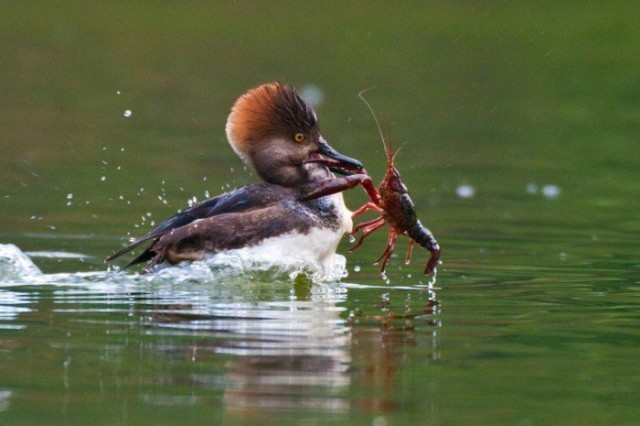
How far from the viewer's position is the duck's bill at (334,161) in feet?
34.0

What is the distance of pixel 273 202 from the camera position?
9.85 meters

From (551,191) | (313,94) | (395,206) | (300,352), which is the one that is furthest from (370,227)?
(313,94)

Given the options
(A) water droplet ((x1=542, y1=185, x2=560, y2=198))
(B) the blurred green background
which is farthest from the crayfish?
(A) water droplet ((x1=542, y1=185, x2=560, y2=198))

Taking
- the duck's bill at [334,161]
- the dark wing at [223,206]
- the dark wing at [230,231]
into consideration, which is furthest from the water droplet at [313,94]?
the dark wing at [230,231]

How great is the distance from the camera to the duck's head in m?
10.3

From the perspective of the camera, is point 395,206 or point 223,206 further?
point 223,206

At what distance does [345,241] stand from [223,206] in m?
2.85

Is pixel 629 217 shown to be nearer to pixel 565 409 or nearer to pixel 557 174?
pixel 557 174

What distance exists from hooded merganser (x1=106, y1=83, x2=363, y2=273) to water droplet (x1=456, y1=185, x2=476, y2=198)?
13.4 ft

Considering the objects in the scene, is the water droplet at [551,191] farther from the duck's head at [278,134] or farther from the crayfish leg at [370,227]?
the crayfish leg at [370,227]

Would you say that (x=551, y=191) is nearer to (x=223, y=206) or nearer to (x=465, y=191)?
(x=465, y=191)

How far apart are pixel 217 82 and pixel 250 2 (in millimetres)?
7561

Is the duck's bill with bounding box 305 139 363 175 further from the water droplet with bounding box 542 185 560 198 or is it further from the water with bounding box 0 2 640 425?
the water droplet with bounding box 542 185 560 198

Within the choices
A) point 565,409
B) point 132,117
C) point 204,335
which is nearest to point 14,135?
point 132,117
